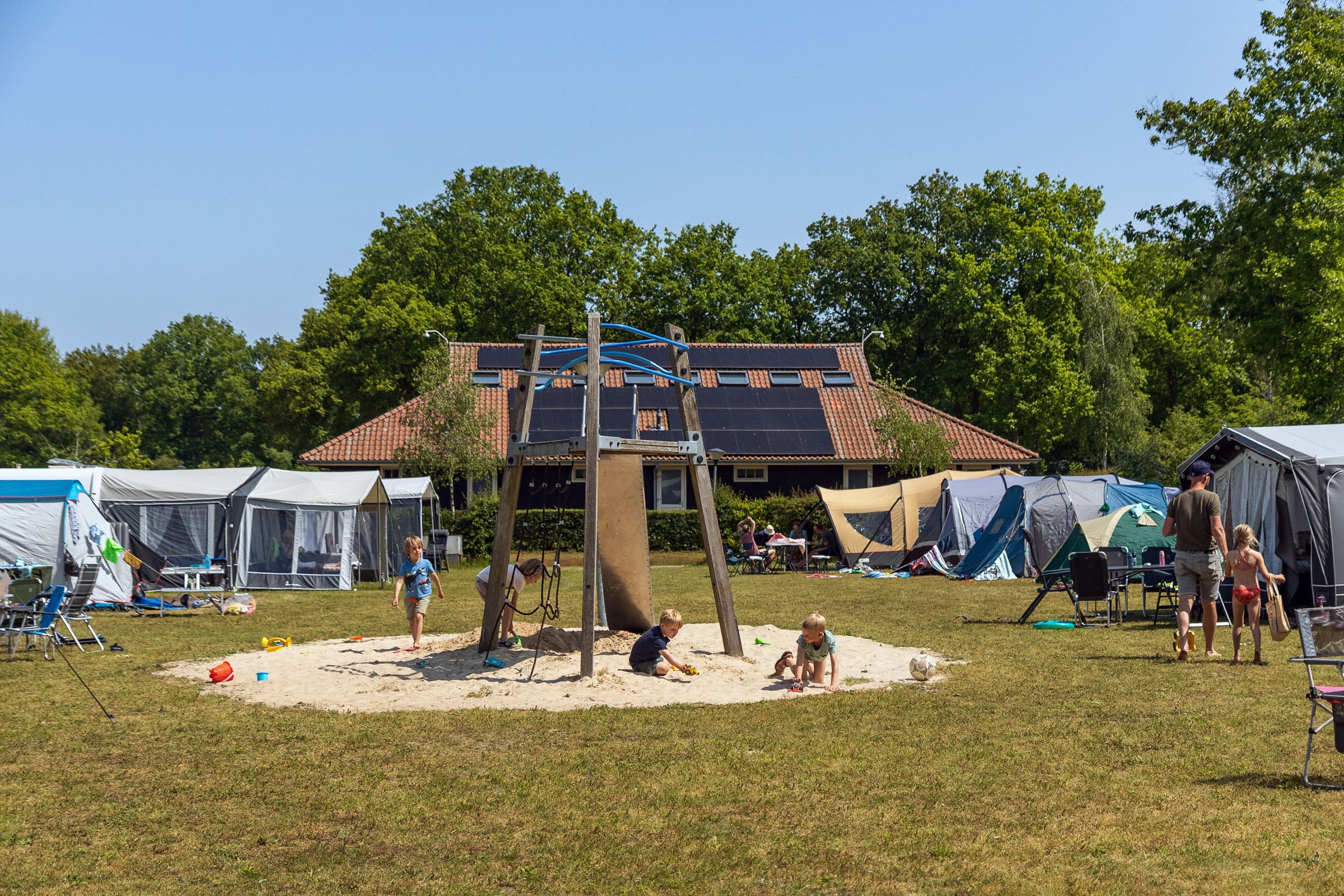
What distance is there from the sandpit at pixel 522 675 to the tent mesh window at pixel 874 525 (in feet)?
45.9

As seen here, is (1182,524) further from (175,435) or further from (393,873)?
(175,435)

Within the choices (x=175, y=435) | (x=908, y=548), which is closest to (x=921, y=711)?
(x=908, y=548)

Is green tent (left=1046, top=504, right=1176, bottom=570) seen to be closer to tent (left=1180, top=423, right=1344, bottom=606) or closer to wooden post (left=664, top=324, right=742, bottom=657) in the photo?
tent (left=1180, top=423, right=1344, bottom=606)

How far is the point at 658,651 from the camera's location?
419 inches

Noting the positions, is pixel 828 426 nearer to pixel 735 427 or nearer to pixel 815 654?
pixel 735 427

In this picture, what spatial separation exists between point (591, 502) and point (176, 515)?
1520cm

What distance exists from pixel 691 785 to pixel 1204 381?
50553mm

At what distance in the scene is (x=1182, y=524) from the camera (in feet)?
37.1

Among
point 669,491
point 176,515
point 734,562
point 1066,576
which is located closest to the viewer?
point 1066,576

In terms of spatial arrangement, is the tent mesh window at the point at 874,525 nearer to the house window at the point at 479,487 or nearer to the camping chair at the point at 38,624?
the house window at the point at 479,487

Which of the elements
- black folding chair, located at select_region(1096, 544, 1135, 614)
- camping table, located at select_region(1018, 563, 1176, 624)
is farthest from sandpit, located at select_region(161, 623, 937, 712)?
black folding chair, located at select_region(1096, 544, 1135, 614)

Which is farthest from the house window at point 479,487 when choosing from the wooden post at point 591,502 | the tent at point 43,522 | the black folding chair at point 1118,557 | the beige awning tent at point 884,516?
the wooden post at point 591,502

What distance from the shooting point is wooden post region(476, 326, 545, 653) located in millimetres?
11500

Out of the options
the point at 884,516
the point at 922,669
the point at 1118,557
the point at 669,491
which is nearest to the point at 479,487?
the point at 669,491
